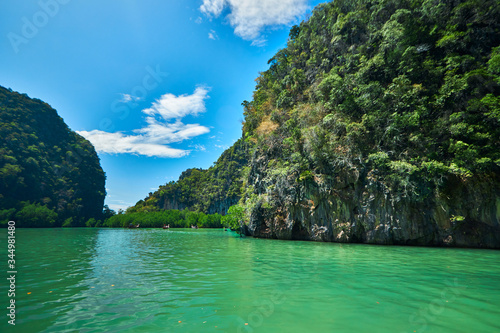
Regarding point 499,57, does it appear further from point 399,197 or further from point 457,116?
point 399,197

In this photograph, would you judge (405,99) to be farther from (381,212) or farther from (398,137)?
(381,212)

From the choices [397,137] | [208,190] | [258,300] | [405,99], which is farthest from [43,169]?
[405,99]

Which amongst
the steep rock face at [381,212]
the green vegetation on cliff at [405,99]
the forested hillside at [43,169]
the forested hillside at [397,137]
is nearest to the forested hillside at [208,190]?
the forested hillside at [43,169]

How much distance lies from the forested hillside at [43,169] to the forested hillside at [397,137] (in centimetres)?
7214

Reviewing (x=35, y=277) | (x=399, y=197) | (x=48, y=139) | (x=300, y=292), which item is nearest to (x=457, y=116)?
(x=399, y=197)

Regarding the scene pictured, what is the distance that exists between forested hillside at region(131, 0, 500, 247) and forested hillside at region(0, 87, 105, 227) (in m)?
72.1

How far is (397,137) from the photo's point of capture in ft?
65.3

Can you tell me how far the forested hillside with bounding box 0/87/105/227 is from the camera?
63500mm

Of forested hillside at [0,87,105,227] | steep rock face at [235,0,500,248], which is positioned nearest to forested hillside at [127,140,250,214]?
forested hillside at [0,87,105,227]

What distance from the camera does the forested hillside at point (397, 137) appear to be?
17.3 meters

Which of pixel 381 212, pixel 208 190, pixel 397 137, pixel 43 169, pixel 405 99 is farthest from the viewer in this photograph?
pixel 208 190

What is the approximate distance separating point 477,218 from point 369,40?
65.0 ft

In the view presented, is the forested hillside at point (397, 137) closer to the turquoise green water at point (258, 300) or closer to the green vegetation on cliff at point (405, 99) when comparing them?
the green vegetation on cliff at point (405, 99)

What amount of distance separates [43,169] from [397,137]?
99147 millimetres
